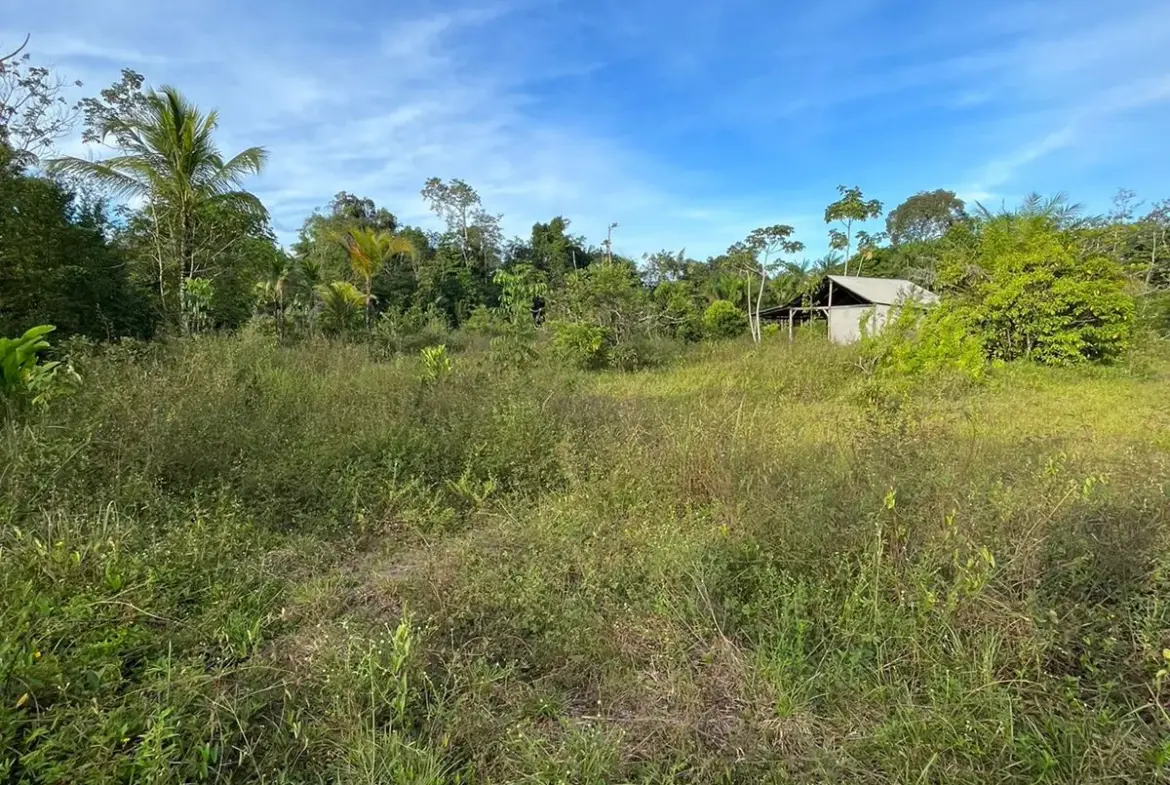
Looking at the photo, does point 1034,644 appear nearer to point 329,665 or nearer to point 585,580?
point 585,580


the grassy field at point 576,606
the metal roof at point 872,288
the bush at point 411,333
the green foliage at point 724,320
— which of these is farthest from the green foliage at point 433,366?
the metal roof at point 872,288

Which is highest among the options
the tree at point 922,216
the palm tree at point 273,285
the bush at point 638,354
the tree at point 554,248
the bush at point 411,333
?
the tree at point 922,216

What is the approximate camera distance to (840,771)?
1.67 meters

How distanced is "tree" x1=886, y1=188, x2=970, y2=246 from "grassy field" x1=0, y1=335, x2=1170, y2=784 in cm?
4473

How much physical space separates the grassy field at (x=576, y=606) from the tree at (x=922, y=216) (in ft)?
147

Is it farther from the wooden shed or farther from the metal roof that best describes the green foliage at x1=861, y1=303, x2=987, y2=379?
the metal roof

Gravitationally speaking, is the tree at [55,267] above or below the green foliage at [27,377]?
above

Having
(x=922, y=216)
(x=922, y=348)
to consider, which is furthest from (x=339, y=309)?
(x=922, y=216)

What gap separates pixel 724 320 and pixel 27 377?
1917cm

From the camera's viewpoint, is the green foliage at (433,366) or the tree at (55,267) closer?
the green foliage at (433,366)

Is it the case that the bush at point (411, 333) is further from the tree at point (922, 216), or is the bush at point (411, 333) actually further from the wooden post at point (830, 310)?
the tree at point (922, 216)

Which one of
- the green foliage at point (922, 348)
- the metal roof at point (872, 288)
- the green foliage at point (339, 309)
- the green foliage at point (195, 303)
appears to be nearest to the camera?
the green foliage at point (922, 348)

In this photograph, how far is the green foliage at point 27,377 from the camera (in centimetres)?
350

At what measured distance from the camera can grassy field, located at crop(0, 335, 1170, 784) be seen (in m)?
1.68
